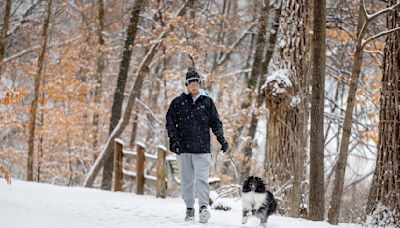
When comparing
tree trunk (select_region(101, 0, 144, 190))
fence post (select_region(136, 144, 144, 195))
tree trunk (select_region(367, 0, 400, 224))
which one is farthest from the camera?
tree trunk (select_region(101, 0, 144, 190))

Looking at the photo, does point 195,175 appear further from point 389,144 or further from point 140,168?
point 140,168

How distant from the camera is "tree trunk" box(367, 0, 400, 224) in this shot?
8.09 metres

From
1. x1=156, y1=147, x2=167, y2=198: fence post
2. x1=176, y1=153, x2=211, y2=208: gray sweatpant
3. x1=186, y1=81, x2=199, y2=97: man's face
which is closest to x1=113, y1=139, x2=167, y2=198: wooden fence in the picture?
x1=156, y1=147, x2=167, y2=198: fence post

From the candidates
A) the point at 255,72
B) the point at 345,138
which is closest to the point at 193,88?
the point at 345,138

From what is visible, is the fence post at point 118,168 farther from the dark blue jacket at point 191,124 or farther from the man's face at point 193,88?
the man's face at point 193,88

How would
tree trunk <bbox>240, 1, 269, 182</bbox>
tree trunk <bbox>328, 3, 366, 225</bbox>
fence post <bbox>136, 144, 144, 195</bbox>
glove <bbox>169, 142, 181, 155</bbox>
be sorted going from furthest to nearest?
1. tree trunk <bbox>240, 1, 269, 182</bbox>
2. fence post <bbox>136, 144, 144, 195</bbox>
3. tree trunk <bbox>328, 3, 366, 225</bbox>
4. glove <bbox>169, 142, 181, 155</bbox>

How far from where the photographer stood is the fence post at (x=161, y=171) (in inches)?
409

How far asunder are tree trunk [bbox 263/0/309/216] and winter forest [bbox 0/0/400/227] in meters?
0.02

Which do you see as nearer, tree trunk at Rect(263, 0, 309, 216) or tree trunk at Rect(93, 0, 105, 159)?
tree trunk at Rect(263, 0, 309, 216)

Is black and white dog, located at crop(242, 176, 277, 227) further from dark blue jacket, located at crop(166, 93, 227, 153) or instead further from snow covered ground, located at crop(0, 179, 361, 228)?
dark blue jacket, located at crop(166, 93, 227, 153)

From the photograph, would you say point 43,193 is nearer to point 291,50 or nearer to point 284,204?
point 284,204

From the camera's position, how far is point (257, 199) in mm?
6156

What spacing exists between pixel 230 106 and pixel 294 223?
34.2 feet

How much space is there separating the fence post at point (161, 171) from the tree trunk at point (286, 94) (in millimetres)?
2217
